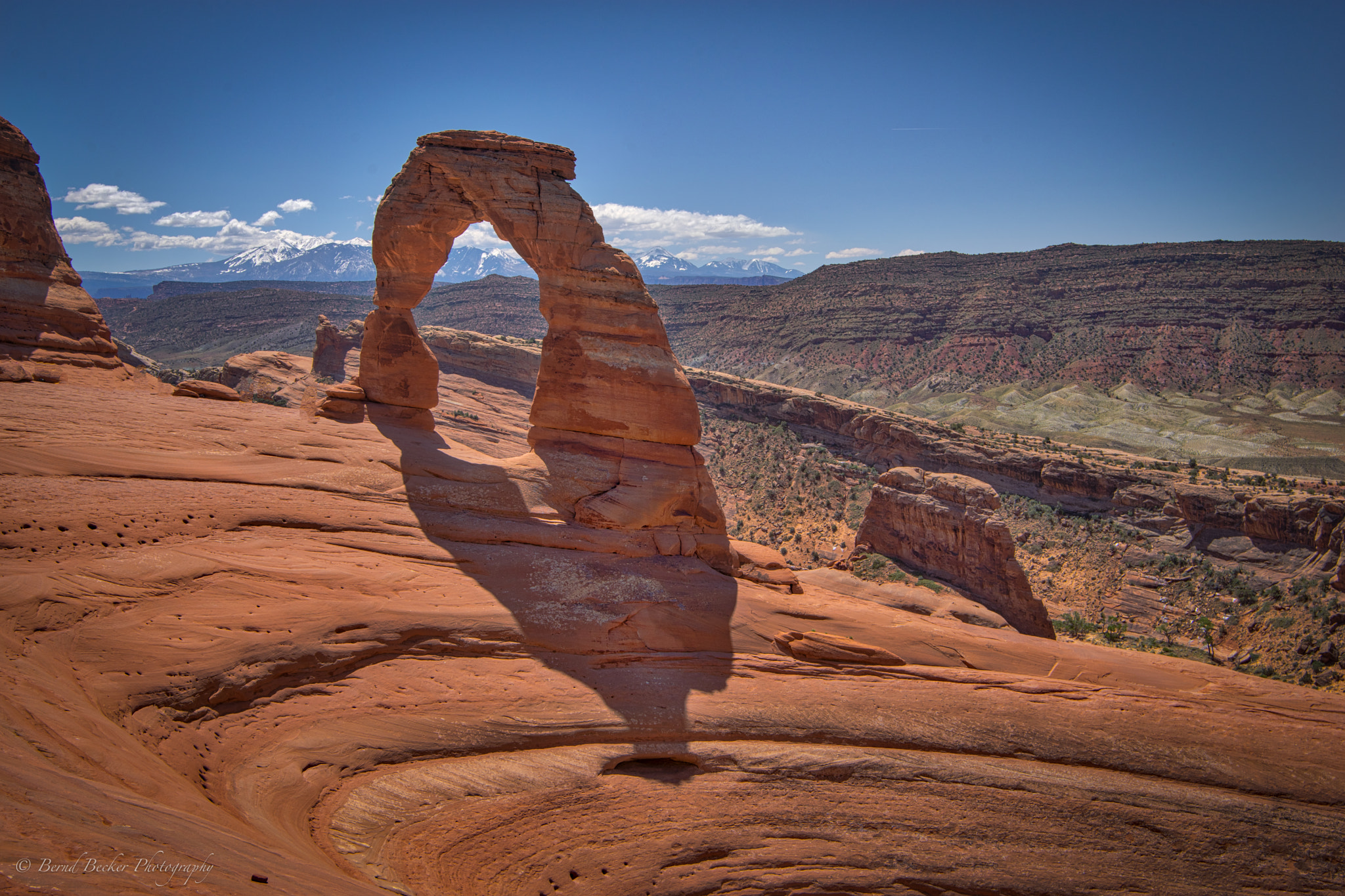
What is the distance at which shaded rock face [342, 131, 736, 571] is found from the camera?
585 inches

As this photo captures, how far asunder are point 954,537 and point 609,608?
19.2 m

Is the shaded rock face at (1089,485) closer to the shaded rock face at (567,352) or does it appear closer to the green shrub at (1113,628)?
the green shrub at (1113,628)

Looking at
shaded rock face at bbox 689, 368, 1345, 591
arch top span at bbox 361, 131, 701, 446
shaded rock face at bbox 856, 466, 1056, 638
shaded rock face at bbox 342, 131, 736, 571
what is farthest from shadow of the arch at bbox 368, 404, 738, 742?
shaded rock face at bbox 689, 368, 1345, 591

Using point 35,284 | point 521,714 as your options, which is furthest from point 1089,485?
point 35,284

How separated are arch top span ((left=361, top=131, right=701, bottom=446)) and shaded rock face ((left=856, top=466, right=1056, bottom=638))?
15.4 metres

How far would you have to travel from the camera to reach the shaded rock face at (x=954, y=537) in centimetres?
2412

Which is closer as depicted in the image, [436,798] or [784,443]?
[436,798]

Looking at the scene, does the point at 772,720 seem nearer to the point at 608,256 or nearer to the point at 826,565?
the point at 608,256

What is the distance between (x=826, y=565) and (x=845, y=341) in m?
71.0

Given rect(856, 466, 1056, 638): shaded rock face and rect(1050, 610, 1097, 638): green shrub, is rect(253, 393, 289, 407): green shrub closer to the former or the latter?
rect(856, 466, 1056, 638): shaded rock face

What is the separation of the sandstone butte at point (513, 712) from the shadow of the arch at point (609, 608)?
67mm

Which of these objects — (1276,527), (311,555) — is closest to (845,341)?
(1276,527)

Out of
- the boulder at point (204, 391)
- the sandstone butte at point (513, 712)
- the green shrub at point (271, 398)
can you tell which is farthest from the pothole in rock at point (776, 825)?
the green shrub at point (271, 398)

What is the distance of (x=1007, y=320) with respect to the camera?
300ft
